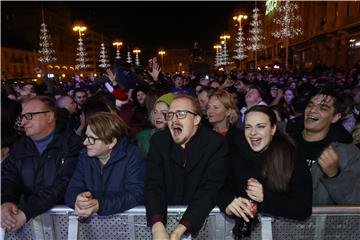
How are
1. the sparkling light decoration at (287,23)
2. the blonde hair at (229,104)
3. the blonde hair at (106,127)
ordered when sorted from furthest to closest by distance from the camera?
the sparkling light decoration at (287,23) < the blonde hair at (229,104) < the blonde hair at (106,127)

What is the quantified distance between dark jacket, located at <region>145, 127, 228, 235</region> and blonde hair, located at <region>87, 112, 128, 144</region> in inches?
17.6

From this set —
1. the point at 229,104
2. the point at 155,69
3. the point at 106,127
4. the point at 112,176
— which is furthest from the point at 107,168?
the point at 155,69

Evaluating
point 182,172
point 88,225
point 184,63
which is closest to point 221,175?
point 182,172

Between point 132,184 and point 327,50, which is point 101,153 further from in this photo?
point 327,50

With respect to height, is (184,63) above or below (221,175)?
above

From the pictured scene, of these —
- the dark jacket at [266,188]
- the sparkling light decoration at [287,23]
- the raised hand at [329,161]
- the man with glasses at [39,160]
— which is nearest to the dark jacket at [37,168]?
the man with glasses at [39,160]

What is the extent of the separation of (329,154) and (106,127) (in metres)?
2.15

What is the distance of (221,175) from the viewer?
3.30 meters

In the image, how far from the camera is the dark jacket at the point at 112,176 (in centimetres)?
338

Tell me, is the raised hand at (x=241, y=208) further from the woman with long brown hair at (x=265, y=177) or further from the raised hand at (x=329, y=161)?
the raised hand at (x=329, y=161)

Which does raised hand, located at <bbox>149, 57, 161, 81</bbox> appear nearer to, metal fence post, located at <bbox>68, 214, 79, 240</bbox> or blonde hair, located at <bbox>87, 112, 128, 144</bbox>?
blonde hair, located at <bbox>87, 112, 128, 144</bbox>

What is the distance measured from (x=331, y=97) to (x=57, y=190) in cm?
341

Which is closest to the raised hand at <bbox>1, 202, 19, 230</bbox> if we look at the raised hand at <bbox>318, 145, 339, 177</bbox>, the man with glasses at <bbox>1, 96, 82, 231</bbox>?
the man with glasses at <bbox>1, 96, 82, 231</bbox>

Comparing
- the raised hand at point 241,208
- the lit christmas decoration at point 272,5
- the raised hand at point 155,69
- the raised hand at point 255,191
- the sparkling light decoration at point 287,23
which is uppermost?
the lit christmas decoration at point 272,5
